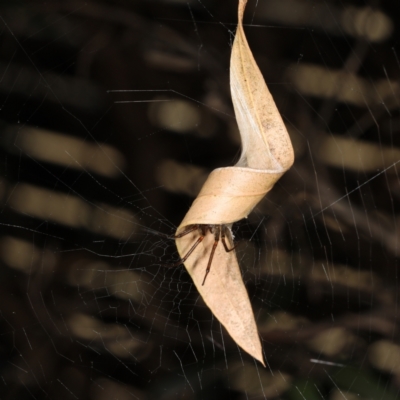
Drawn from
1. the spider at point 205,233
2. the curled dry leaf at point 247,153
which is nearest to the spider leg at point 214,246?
the spider at point 205,233

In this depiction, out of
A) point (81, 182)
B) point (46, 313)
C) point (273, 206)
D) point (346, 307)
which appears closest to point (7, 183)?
point (81, 182)

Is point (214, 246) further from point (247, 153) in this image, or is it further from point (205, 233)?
point (247, 153)

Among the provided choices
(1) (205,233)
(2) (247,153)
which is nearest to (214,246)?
(1) (205,233)

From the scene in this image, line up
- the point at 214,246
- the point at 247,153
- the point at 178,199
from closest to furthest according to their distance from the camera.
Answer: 1. the point at 247,153
2. the point at 214,246
3. the point at 178,199

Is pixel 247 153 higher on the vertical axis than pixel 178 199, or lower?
higher

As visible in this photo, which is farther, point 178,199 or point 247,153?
point 178,199

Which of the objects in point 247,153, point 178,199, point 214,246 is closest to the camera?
point 247,153

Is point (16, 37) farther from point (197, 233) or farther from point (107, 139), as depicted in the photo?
point (197, 233)

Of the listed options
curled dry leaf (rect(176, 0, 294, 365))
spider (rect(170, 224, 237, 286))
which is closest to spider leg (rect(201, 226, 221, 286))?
spider (rect(170, 224, 237, 286))
